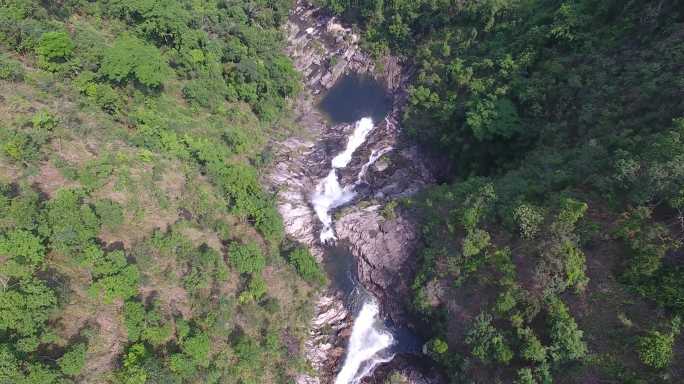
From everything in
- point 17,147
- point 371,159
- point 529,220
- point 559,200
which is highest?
point 371,159

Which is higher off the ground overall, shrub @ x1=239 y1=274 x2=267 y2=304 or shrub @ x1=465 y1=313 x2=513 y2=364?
shrub @ x1=239 y1=274 x2=267 y2=304

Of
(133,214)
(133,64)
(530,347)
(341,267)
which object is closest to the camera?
(530,347)

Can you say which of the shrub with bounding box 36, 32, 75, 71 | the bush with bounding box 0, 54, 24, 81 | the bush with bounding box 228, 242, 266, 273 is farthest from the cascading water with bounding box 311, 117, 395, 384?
the bush with bounding box 0, 54, 24, 81

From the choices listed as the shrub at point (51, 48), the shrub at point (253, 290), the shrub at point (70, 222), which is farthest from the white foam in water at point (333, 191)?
the shrub at point (51, 48)

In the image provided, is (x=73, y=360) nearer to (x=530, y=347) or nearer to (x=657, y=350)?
(x=530, y=347)

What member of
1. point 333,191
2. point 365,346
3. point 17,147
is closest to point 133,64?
point 17,147

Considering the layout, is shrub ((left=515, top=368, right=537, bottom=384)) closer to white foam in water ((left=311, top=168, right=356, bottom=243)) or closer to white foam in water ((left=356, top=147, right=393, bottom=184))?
white foam in water ((left=311, top=168, right=356, bottom=243))

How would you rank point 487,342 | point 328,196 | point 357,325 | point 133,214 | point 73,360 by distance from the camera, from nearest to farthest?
point 73,360 < point 487,342 < point 133,214 < point 357,325 < point 328,196

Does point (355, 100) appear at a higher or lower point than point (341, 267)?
higher

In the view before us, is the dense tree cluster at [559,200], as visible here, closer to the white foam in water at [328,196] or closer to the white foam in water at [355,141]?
the white foam in water at [355,141]

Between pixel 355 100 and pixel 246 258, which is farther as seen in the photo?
pixel 355 100
